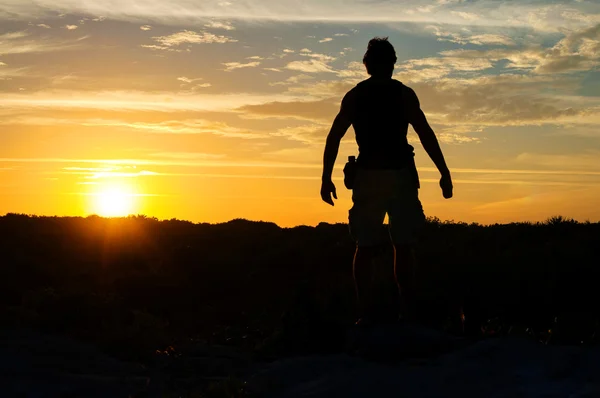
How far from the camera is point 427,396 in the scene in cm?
462

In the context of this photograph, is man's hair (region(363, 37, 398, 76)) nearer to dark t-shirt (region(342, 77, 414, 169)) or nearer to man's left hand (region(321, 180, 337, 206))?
dark t-shirt (region(342, 77, 414, 169))

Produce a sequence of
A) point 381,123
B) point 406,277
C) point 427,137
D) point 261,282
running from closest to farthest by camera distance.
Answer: point 406,277, point 381,123, point 427,137, point 261,282

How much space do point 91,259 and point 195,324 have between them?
246 inches

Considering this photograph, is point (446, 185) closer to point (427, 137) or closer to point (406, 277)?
point (427, 137)

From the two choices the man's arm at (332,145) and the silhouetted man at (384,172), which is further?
the man's arm at (332,145)

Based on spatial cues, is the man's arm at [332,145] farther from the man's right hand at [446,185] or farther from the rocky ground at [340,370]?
the rocky ground at [340,370]

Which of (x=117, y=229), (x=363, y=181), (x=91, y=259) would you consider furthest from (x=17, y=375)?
(x=117, y=229)

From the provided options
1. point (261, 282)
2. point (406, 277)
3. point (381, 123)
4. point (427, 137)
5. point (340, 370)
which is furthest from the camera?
point (261, 282)

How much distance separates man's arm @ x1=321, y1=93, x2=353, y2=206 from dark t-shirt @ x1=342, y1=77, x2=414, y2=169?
0.11m

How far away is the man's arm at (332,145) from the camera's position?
6.97 meters

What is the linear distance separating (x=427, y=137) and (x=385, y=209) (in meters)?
0.82

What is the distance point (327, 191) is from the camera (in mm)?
6965

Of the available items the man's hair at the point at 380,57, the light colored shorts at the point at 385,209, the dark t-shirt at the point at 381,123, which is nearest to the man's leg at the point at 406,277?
the light colored shorts at the point at 385,209

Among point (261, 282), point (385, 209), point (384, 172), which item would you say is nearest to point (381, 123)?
point (384, 172)
